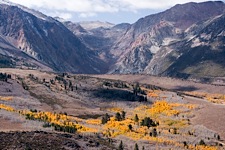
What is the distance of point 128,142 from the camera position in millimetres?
134125


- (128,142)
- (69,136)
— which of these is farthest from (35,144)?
(128,142)

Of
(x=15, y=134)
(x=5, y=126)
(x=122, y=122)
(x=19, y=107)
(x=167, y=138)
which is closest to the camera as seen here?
(x=15, y=134)

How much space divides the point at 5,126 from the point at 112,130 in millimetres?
43034

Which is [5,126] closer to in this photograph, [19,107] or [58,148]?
[58,148]

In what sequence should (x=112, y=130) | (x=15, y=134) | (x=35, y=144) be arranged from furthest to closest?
(x=112, y=130)
(x=15, y=134)
(x=35, y=144)

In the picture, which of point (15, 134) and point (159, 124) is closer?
point (15, 134)

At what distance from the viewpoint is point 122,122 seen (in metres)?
182

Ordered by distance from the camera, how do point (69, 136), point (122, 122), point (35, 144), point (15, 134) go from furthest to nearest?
point (122, 122) → point (69, 136) → point (15, 134) → point (35, 144)

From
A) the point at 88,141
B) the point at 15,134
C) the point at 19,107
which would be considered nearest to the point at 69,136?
the point at 88,141

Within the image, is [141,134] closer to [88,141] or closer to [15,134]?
[88,141]

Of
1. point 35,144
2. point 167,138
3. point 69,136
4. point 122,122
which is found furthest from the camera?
point 122,122

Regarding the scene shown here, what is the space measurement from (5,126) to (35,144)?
34.0 metres

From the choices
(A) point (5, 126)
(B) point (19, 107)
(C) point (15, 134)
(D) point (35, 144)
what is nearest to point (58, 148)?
(D) point (35, 144)

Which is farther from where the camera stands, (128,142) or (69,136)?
(128,142)
